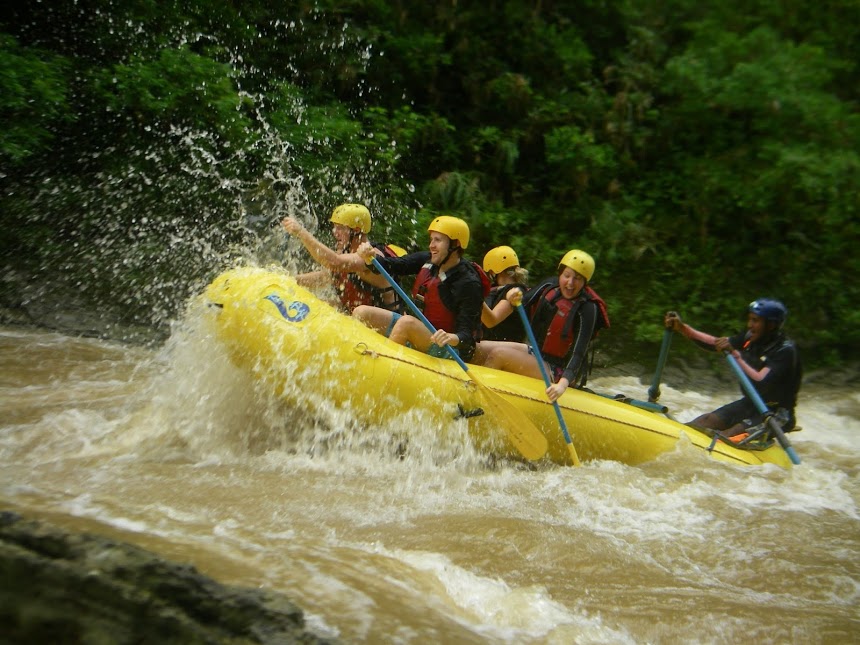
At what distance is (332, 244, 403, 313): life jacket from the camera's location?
5.48 metres

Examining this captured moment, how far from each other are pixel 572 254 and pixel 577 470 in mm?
1400

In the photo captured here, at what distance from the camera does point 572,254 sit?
207 inches

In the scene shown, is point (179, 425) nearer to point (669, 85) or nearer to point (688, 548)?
point (688, 548)

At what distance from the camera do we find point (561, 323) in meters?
5.34

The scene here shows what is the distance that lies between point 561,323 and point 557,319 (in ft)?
0.13

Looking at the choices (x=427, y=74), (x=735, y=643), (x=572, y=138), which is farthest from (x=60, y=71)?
(x=735, y=643)

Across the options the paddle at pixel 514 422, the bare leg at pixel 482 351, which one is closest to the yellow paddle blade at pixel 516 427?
the paddle at pixel 514 422

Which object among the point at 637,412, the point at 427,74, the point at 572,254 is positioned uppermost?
the point at 427,74

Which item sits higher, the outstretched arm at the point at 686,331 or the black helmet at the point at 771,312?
the black helmet at the point at 771,312

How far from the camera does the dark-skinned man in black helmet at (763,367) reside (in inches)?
234

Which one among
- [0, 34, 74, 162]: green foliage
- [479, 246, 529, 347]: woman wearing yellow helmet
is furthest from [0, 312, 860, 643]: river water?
[0, 34, 74, 162]: green foliage

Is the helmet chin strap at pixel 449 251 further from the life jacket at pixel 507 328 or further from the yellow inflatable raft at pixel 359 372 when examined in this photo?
the life jacket at pixel 507 328

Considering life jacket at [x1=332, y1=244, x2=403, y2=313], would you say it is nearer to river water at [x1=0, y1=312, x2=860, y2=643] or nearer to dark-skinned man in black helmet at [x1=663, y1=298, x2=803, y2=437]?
river water at [x1=0, y1=312, x2=860, y2=643]

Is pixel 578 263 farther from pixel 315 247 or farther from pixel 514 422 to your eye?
pixel 315 247
